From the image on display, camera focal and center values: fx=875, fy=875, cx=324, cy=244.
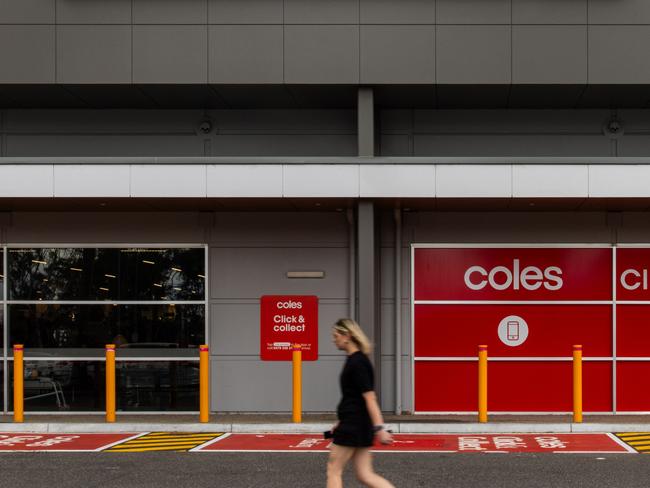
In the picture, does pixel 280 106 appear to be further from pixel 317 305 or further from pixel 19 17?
pixel 19 17

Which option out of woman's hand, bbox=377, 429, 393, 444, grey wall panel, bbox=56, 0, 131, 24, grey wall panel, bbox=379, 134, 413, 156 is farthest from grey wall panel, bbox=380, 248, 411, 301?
woman's hand, bbox=377, 429, 393, 444

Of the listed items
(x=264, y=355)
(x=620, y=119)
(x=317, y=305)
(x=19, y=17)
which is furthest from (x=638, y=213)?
(x=19, y=17)

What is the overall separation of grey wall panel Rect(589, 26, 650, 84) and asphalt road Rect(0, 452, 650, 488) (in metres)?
6.13

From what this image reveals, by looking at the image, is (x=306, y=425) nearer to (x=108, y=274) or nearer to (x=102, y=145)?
(x=108, y=274)

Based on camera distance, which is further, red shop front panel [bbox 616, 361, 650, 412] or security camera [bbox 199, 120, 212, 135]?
security camera [bbox 199, 120, 212, 135]

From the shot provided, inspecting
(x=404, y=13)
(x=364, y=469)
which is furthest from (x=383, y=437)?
(x=404, y=13)

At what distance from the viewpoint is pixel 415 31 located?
1381 centimetres

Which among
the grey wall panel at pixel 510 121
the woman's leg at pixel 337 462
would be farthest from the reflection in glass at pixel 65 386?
the woman's leg at pixel 337 462

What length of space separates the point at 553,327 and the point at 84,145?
28.1 feet

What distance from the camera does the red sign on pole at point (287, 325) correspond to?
14.8 meters

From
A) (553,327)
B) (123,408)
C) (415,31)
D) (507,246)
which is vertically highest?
(415,31)

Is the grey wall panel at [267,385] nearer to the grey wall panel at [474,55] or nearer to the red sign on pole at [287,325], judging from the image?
the red sign on pole at [287,325]

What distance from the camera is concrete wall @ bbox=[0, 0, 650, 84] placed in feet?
45.1

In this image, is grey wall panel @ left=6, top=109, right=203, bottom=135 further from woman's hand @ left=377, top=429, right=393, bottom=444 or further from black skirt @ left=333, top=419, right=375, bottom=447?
woman's hand @ left=377, top=429, right=393, bottom=444
